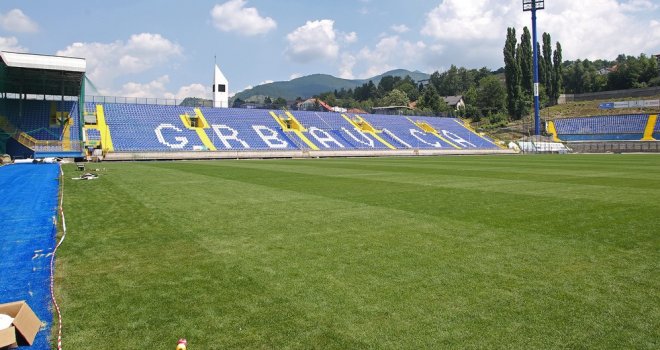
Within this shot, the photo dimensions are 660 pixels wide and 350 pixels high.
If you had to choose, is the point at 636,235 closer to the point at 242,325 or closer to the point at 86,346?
the point at 242,325

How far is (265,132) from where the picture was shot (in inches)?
2158

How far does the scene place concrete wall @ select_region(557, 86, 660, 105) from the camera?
7712cm

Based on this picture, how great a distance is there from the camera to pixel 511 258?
6547 mm

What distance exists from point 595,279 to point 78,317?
602cm

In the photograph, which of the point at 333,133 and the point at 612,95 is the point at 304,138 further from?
the point at 612,95

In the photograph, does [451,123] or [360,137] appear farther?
[451,123]

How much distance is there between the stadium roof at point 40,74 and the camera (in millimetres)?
33438

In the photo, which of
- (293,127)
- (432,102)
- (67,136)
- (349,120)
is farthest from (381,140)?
(432,102)

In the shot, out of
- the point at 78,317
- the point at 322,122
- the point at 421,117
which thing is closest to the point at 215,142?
the point at 322,122

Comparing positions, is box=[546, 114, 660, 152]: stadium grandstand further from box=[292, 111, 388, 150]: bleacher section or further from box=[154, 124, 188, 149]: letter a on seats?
box=[154, 124, 188, 149]: letter a on seats

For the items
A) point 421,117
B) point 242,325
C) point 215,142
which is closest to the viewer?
point 242,325

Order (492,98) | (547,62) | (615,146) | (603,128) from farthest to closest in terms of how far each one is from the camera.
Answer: (492,98) → (547,62) → (603,128) → (615,146)

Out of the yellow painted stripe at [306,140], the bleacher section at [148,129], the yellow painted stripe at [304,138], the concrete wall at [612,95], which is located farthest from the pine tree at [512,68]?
the bleacher section at [148,129]

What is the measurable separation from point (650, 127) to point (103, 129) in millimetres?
70700
